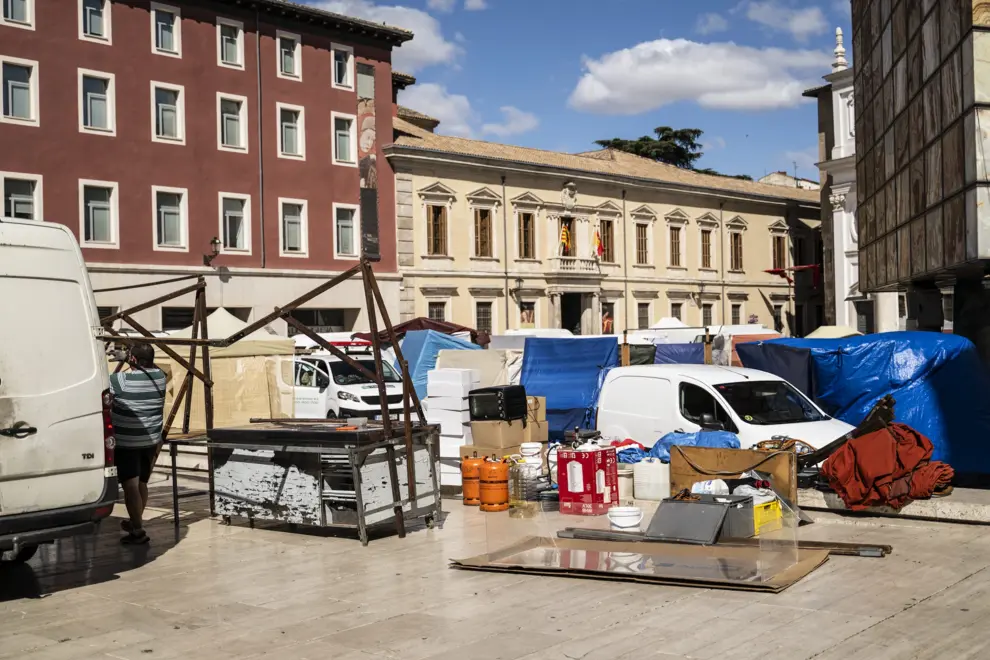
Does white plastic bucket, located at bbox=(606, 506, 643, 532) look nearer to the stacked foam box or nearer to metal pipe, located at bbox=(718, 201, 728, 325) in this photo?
the stacked foam box

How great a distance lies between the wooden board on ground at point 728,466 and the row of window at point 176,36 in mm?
25266

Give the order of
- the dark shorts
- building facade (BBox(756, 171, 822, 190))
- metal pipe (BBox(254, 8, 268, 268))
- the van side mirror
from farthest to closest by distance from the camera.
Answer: building facade (BBox(756, 171, 822, 190)) → metal pipe (BBox(254, 8, 268, 268)) → the van side mirror → the dark shorts

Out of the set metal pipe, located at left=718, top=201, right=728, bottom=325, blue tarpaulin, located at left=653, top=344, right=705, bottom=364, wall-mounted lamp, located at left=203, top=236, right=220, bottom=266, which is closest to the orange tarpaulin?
blue tarpaulin, located at left=653, top=344, right=705, bottom=364

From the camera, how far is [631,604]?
24.5 ft

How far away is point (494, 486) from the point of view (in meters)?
11.8

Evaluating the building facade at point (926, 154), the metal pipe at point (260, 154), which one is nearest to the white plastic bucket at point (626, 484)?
the building facade at point (926, 154)

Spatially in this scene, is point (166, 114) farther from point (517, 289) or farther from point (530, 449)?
point (530, 449)

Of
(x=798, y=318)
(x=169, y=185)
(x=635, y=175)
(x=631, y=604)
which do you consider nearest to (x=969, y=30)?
(x=631, y=604)

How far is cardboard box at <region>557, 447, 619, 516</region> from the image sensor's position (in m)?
11.3

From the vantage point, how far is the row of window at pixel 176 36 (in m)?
29.3

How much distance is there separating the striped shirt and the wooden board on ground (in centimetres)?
553

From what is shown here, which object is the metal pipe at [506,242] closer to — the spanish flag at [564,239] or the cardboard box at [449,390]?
the spanish flag at [564,239]

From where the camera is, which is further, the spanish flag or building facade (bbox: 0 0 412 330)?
the spanish flag

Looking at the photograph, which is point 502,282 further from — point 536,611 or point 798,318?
point 536,611
